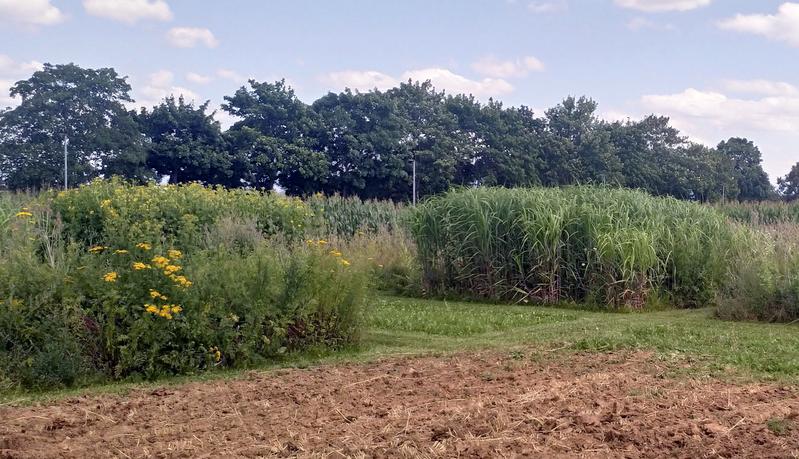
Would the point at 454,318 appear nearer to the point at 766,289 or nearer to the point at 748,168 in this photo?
the point at 766,289

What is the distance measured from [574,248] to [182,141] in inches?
1041

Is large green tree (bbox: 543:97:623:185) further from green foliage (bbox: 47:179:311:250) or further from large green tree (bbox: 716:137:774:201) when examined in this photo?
green foliage (bbox: 47:179:311:250)

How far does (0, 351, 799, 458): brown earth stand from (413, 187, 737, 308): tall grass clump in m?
5.87

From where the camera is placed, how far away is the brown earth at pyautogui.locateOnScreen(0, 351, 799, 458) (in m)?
4.51

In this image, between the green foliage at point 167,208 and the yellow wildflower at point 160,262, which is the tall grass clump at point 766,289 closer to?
the green foliage at point 167,208

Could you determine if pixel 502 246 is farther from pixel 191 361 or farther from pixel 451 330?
pixel 191 361

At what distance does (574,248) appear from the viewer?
13.7 metres

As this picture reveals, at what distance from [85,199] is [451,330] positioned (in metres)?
6.95

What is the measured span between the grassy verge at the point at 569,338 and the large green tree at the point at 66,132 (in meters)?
24.3

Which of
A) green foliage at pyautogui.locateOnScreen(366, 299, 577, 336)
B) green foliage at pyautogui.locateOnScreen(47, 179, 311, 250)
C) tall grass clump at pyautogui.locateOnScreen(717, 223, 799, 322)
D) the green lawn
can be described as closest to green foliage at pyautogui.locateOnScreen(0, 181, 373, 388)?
the green lawn

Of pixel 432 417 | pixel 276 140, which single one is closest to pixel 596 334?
pixel 432 417

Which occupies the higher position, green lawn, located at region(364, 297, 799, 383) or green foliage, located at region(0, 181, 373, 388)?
green foliage, located at region(0, 181, 373, 388)

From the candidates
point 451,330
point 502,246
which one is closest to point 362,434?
point 451,330

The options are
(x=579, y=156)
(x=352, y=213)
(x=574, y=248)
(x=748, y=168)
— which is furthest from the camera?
(x=748, y=168)
